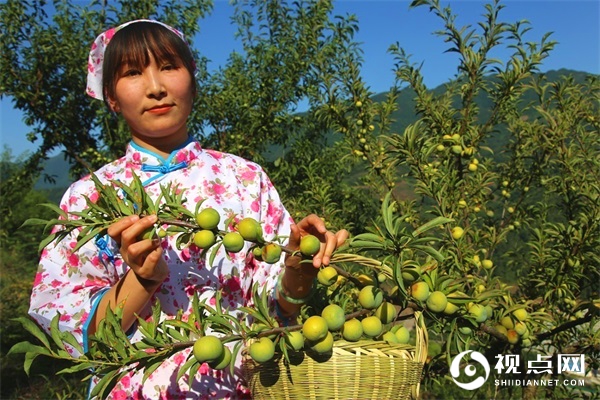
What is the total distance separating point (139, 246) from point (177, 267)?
0.31 metres

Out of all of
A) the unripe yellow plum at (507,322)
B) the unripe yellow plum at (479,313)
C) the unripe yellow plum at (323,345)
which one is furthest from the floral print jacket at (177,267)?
the unripe yellow plum at (507,322)

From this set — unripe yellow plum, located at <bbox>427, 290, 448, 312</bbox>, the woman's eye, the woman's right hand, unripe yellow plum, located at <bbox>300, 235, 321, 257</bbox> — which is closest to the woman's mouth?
the woman's eye

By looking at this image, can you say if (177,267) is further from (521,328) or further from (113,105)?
(521,328)

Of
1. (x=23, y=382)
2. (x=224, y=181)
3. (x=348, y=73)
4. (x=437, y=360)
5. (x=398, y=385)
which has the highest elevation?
(x=348, y=73)

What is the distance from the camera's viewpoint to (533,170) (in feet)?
8.00

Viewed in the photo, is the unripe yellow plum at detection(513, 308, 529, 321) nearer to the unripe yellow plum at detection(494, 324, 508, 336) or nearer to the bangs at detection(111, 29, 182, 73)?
the unripe yellow plum at detection(494, 324, 508, 336)

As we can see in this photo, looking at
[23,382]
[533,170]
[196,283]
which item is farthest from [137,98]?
[23,382]

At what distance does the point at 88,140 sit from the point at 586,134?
300 cm

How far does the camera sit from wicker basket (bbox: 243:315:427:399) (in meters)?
1.00

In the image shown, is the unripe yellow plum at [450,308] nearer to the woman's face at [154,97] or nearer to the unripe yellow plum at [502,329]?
the unripe yellow plum at [502,329]

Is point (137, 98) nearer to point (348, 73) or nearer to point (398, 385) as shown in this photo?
point (398, 385)

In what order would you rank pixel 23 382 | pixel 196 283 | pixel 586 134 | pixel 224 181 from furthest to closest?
1. pixel 23 382
2. pixel 586 134
3. pixel 224 181
4. pixel 196 283

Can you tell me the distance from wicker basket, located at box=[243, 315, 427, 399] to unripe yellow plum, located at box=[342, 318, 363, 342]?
1 cm

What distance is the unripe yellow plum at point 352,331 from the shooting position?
3.35 feet
